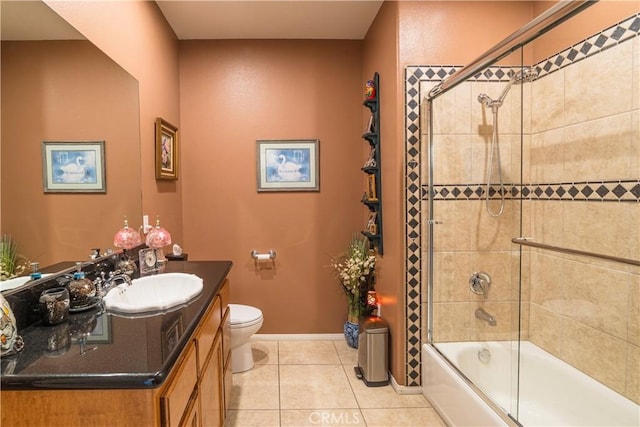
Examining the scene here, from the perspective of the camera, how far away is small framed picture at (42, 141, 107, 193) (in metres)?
1.39

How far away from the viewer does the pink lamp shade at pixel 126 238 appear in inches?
76.9

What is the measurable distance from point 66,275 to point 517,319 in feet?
7.78

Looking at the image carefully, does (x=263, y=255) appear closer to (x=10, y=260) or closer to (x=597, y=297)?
(x=10, y=260)

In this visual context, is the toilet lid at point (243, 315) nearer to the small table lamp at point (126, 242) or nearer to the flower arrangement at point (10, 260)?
the small table lamp at point (126, 242)

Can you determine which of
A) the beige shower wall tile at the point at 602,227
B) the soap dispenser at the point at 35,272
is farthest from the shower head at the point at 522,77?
the soap dispenser at the point at 35,272

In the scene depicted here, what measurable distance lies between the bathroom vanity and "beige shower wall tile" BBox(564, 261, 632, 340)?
6.35 ft

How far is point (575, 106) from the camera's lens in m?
2.01

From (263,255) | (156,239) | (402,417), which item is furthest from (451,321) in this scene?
(156,239)

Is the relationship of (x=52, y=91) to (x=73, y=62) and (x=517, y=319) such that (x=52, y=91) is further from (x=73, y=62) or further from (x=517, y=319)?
(x=517, y=319)

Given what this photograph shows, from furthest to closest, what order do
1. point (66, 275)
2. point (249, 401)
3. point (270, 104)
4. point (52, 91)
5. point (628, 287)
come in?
point (270, 104)
point (249, 401)
point (628, 287)
point (66, 275)
point (52, 91)

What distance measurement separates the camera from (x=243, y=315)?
8.94 ft

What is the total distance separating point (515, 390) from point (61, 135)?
243 centimetres

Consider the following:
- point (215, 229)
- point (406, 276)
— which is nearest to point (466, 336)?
point (406, 276)

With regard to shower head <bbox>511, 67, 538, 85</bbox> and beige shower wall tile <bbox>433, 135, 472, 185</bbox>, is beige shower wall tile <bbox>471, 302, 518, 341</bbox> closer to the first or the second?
beige shower wall tile <bbox>433, 135, 472, 185</bbox>
